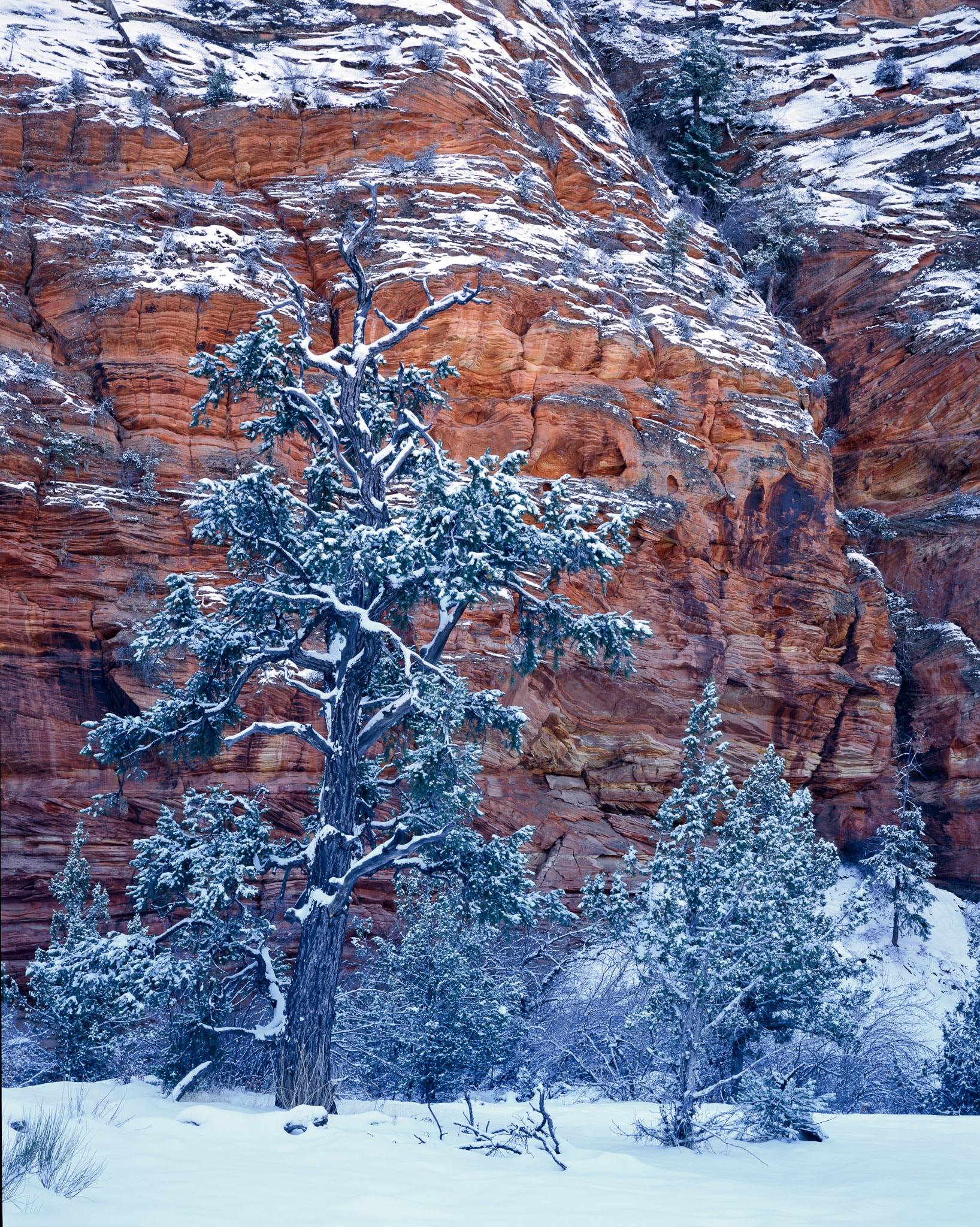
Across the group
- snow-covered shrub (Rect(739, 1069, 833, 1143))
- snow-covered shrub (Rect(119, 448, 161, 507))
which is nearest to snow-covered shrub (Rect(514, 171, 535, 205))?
snow-covered shrub (Rect(119, 448, 161, 507))

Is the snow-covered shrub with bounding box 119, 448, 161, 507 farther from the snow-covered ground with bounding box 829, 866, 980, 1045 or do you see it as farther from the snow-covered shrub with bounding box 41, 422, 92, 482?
the snow-covered ground with bounding box 829, 866, 980, 1045

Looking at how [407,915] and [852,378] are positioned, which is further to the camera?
[852,378]

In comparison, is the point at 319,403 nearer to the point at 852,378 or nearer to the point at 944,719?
the point at 944,719

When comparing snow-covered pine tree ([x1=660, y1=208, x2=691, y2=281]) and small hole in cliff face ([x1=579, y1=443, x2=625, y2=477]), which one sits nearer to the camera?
small hole in cliff face ([x1=579, y1=443, x2=625, y2=477])

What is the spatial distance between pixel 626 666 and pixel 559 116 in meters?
23.6

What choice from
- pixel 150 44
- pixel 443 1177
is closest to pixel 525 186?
pixel 150 44

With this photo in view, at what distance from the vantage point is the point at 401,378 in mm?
11562

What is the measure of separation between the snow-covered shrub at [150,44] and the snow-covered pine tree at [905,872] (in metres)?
27.1

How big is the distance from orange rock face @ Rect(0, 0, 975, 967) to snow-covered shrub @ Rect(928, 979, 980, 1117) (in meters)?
8.75

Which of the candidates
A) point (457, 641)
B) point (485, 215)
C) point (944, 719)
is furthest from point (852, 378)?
point (457, 641)

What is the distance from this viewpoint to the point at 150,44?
24078 millimetres

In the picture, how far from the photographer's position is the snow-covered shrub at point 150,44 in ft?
78.8

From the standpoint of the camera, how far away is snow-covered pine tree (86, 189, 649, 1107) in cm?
865

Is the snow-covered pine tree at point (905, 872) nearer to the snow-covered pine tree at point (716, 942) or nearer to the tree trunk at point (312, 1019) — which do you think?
the snow-covered pine tree at point (716, 942)
